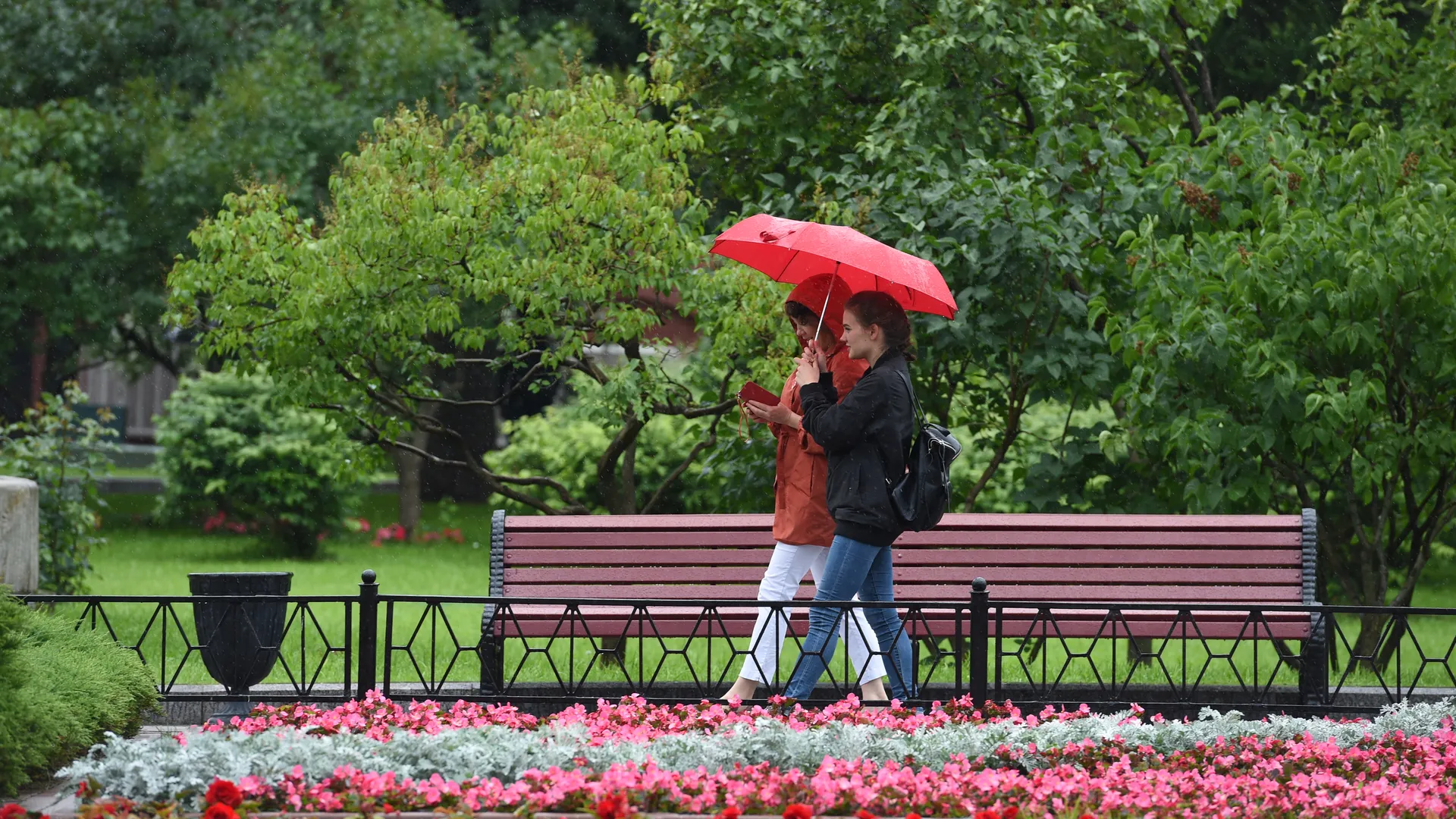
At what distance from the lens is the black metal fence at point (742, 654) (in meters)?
6.05

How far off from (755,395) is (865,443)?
499mm

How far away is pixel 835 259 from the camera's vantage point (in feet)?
19.5

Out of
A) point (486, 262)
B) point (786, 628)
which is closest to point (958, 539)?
point (786, 628)

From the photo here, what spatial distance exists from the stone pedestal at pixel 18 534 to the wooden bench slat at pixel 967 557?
236 cm

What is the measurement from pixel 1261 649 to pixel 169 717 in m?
7.44

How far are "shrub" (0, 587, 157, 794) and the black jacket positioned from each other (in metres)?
2.66

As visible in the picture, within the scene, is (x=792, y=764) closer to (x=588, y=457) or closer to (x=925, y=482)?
(x=925, y=482)

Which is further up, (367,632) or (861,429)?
(861,429)

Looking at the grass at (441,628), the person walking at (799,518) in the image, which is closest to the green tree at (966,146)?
the grass at (441,628)

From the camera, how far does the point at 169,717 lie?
6508 mm

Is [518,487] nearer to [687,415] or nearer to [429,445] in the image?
[687,415]

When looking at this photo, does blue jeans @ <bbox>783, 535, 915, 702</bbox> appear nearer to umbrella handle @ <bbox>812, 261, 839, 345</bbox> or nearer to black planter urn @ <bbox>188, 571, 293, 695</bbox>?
umbrella handle @ <bbox>812, 261, 839, 345</bbox>

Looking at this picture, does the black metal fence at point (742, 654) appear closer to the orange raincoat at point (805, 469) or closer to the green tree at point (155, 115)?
the orange raincoat at point (805, 469)

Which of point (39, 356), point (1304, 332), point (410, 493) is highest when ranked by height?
point (39, 356)
